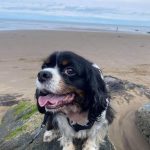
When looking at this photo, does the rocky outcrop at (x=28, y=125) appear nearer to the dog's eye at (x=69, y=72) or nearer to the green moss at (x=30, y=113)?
the green moss at (x=30, y=113)

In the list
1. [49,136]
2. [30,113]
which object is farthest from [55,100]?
[30,113]

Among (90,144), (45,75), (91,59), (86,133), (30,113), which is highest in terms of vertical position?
(45,75)

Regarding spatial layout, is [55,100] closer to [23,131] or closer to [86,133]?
[86,133]

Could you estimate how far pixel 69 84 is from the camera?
13.5 feet

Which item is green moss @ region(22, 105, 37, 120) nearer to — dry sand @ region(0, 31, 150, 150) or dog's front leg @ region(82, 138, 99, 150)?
dry sand @ region(0, 31, 150, 150)

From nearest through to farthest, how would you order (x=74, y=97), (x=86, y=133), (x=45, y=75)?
(x=45, y=75)
(x=74, y=97)
(x=86, y=133)

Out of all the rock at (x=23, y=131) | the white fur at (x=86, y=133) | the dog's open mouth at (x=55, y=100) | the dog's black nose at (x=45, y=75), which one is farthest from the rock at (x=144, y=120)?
the dog's black nose at (x=45, y=75)

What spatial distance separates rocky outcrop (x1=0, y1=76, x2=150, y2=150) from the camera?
17.2 feet

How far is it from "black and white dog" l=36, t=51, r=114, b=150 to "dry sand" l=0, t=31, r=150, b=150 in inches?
34.9

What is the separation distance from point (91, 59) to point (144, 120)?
8.20 m

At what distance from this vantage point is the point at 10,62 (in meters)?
13.6

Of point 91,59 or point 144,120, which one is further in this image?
point 91,59

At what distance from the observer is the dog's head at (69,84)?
13.2 ft

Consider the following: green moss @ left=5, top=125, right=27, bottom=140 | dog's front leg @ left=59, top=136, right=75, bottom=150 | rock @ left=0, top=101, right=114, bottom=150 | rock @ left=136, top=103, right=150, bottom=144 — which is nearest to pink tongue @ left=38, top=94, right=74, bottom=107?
dog's front leg @ left=59, top=136, right=75, bottom=150
